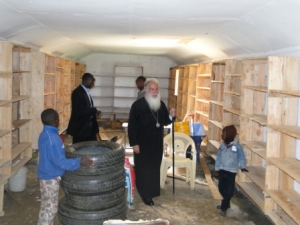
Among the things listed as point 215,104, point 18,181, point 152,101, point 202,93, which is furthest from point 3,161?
point 202,93

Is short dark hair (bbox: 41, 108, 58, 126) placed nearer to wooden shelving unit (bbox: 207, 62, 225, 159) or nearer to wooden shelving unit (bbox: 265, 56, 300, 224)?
wooden shelving unit (bbox: 265, 56, 300, 224)

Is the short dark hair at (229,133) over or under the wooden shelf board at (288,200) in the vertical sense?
over

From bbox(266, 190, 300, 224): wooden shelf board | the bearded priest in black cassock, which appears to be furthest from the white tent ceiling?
bbox(266, 190, 300, 224): wooden shelf board

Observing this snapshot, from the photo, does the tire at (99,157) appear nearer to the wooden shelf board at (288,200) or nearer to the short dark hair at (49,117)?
the short dark hair at (49,117)

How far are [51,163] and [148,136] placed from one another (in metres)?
1.47

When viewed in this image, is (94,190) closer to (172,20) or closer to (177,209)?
(177,209)

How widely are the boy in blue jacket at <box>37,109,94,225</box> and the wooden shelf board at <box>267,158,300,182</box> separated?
180 centimetres

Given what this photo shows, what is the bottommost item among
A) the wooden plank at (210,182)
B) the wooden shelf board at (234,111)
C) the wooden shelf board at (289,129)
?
the wooden plank at (210,182)

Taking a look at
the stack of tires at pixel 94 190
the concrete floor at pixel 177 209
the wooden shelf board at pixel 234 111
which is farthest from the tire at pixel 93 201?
the wooden shelf board at pixel 234 111

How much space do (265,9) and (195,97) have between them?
5.17 meters

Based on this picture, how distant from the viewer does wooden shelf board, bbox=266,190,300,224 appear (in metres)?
3.18

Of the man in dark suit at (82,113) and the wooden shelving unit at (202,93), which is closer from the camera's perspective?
the man in dark suit at (82,113)

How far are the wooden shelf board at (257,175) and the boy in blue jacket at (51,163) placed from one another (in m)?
2.07

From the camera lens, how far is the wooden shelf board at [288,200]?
318 centimetres
